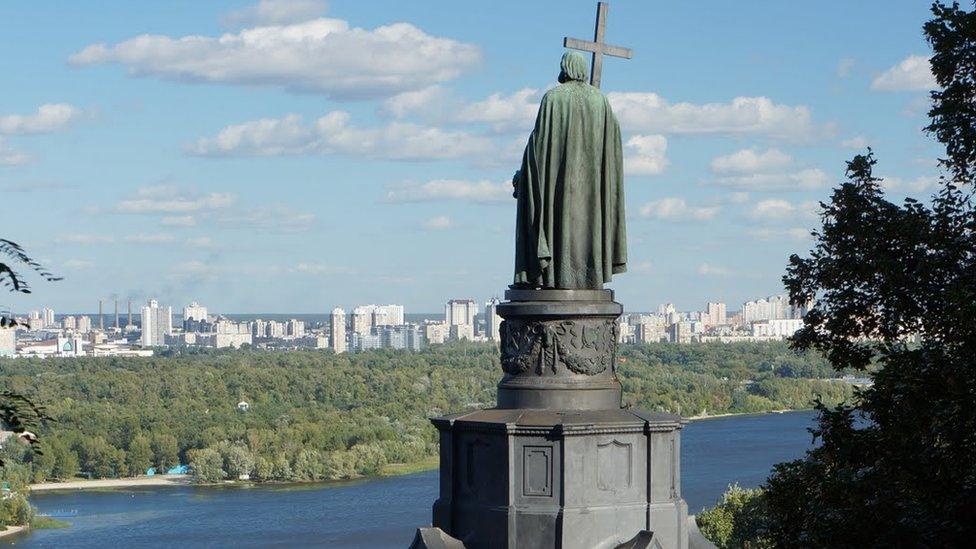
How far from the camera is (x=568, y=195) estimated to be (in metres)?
5.60

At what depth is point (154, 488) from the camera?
68.2m

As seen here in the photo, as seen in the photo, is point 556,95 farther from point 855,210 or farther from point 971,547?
point 855,210

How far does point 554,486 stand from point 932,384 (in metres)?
3.26

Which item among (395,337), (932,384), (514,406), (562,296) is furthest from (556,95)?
(395,337)

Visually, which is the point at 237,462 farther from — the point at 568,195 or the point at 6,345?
the point at 6,345

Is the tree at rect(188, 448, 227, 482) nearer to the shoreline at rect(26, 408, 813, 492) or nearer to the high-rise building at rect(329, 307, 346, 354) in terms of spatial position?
the shoreline at rect(26, 408, 813, 492)

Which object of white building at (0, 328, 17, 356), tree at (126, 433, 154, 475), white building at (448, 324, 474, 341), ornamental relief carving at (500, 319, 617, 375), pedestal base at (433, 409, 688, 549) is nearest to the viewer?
pedestal base at (433, 409, 688, 549)

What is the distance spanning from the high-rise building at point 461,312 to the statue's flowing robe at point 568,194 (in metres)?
179

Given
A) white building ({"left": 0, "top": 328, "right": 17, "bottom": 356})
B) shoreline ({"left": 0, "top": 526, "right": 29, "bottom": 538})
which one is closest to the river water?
shoreline ({"left": 0, "top": 526, "right": 29, "bottom": 538})

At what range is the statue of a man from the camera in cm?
560

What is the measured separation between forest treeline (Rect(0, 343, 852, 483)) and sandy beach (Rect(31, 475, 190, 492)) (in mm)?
829

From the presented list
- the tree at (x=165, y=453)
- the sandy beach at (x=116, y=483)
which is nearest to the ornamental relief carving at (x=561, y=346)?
the sandy beach at (x=116, y=483)

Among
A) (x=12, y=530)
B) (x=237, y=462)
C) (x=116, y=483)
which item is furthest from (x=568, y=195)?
(x=116, y=483)

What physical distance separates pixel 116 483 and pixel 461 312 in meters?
121
